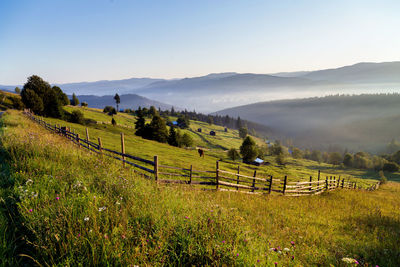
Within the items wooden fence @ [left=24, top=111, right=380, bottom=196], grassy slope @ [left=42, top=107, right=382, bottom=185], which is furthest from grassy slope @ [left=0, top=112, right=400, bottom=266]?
grassy slope @ [left=42, top=107, right=382, bottom=185]

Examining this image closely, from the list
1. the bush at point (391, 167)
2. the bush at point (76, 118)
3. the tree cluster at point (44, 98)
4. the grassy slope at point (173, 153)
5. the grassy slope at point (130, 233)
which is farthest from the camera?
the bush at point (391, 167)

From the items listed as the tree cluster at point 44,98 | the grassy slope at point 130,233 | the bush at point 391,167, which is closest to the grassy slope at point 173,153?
the bush at point 391,167

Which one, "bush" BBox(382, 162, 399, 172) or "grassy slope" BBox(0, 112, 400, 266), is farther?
"bush" BBox(382, 162, 399, 172)

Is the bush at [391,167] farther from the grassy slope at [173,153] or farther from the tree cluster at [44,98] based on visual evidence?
the tree cluster at [44,98]

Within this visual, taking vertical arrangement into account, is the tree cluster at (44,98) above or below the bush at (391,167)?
above

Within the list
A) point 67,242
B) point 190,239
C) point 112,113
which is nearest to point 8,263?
point 67,242

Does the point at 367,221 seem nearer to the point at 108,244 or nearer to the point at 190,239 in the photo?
the point at 190,239

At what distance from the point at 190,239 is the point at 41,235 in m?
2.36

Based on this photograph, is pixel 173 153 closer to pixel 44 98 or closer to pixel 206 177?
pixel 206 177

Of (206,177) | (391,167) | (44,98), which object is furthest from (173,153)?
(391,167)

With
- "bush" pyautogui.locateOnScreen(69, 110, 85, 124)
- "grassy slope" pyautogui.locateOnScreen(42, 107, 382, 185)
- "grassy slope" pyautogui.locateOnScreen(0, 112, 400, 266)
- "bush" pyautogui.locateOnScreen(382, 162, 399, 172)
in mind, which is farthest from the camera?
"bush" pyautogui.locateOnScreen(382, 162, 399, 172)

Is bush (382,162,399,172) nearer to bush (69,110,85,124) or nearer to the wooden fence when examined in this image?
the wooden fence

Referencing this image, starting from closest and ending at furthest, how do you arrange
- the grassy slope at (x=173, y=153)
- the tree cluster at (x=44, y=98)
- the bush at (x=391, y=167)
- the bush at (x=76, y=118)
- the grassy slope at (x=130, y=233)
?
1. the grassy slope at (x=130, y=233)
2. the grassy slope at (x=173, y=153)
3. the tree cluster at (x=44, y=98)
4. the bush at (x=76, y=118)
5. the bush at (x=391, y=167)

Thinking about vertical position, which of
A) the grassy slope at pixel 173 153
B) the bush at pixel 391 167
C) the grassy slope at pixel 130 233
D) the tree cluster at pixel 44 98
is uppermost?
the tree cluster at pixel 44 98
